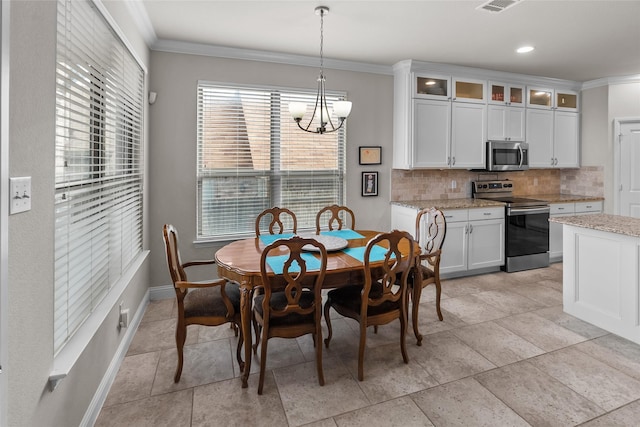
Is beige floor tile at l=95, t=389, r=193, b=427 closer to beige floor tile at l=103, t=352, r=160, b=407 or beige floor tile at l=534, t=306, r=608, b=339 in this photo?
beige floor tile at l=103, t=352, r=160, b=407

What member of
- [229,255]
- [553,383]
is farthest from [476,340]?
[229,255]

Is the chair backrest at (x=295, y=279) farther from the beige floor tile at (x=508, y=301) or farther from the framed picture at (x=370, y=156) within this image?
the framed picture at (x=370, y=156)

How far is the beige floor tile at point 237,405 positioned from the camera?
1.93 metres

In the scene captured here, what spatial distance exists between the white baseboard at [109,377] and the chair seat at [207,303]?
58 centimetres

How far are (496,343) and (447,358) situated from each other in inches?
19.8

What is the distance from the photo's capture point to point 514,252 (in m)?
4.64

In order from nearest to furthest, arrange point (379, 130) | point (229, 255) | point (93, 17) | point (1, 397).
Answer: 1. point (1, 397)
2. point (93, 17)
3. point (229, 255)
4. point (379, 130)

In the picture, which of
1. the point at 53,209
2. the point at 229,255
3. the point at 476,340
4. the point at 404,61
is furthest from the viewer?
the point at 404,61

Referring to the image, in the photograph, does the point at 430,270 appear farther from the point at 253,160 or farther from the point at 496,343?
the point at 253,160

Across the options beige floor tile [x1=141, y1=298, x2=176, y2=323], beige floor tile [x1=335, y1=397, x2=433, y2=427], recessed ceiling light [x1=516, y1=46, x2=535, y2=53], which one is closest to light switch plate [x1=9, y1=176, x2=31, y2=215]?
beige floor tile [x1=335, y1=397, x2=433, y2=427]

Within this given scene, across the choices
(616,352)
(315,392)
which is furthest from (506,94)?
(315,392)

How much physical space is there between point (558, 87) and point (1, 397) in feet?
21.2

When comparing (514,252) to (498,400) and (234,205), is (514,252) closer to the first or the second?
(498,400)

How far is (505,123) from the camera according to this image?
484 centimetres
